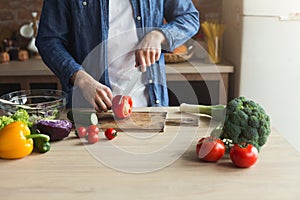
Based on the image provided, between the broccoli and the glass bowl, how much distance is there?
1.79ft

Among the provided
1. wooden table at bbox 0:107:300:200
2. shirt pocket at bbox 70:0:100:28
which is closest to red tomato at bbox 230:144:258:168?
wooden table at bbox 0:107:300:200

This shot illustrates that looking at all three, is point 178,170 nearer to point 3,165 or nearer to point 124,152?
point 124,152

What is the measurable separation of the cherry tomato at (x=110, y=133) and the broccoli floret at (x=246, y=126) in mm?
325

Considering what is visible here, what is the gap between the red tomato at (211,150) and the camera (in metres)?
1.13

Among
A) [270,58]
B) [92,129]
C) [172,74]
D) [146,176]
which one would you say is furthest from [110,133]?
[270,58]

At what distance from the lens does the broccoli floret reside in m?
1.19

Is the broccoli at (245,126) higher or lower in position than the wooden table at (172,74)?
higher

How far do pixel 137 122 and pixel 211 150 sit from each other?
359 mm

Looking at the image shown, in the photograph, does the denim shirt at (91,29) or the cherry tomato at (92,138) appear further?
the denim shirt at (91,29)

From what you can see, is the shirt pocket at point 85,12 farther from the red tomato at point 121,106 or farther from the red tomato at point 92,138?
the red tomato at point 92,138

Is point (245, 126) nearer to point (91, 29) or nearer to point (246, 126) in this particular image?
point (246, 126)

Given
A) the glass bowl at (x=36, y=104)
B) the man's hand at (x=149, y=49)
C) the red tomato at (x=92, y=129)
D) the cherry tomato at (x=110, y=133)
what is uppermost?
the man's hand at (x=149, y=49)

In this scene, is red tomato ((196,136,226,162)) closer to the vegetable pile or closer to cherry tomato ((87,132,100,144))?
cherry tomato ((87,132,100,144))

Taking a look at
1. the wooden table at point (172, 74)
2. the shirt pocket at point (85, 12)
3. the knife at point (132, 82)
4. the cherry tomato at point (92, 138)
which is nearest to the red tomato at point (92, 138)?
the cherry tomato at point (92, 138)
